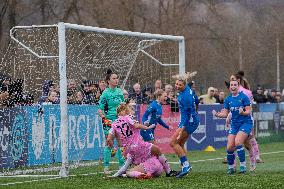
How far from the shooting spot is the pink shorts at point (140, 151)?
16.1 meters

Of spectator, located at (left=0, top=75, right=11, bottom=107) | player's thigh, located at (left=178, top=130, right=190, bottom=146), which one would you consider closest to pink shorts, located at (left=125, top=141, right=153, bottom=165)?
player's thigh, located at (left=178, top=130, right=190, bottom=146)

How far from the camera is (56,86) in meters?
19.2

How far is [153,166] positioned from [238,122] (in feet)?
7.24

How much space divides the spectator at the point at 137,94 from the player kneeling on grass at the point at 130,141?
5.52 m

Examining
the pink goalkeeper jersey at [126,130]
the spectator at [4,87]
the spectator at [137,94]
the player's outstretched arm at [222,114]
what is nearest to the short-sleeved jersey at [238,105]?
the player's outstretched arm at [222,114]

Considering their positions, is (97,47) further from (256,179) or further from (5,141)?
(256,179)

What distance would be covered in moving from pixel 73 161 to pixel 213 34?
25703mm

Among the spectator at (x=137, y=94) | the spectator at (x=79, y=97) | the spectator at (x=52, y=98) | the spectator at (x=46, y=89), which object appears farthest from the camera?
the spectator at (x=137, y=94)

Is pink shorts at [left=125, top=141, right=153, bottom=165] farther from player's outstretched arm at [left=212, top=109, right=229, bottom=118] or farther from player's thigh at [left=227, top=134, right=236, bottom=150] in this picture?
player's thigh at [left=227, top=134, right=236, bottom=150]

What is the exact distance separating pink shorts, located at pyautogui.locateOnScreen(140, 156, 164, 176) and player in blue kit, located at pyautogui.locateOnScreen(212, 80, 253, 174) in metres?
1.55

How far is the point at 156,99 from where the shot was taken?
20.0 meters

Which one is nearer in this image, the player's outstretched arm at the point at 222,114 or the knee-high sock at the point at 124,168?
the knee-high sock at the point at 124,168

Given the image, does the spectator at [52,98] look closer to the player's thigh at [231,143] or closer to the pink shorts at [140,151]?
the pink shorts at [140,151]

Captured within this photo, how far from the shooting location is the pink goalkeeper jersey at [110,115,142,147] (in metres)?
16.0
